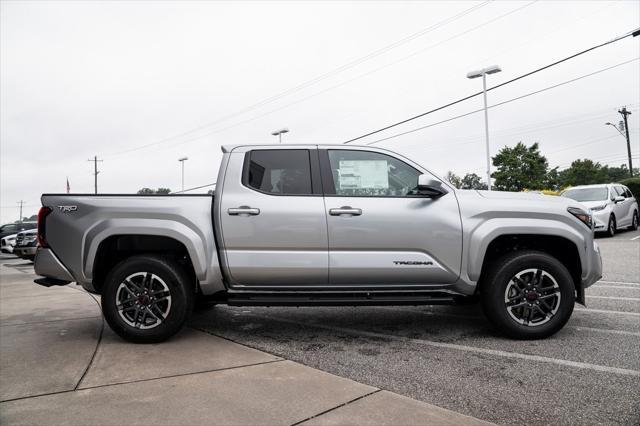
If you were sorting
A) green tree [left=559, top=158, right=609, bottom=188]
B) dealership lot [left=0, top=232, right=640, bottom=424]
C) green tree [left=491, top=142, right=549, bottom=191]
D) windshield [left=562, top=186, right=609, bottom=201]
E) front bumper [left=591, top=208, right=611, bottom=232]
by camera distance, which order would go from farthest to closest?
green tree [left=559, top=158, right=609, bottom=188], green tree [left=491, top=142, right=549, bottom=191], windshield [left=562, top=186, right=609, bottom=201], front bumper [left=591, top=208, right=611, bottom=232], dealership lot [left=0, top=232, right=640, bottom=424]

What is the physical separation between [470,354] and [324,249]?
158cm

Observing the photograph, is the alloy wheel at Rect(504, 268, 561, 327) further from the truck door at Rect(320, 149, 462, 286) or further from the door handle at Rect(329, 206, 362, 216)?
the door handle at Rect(329, 206, 362, 216)

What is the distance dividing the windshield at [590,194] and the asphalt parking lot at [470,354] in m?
9.62

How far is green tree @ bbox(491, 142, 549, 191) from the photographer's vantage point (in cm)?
5500

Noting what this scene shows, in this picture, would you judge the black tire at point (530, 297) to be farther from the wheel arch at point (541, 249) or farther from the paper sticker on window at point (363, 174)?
the paper sticker on window at point (363, 174)

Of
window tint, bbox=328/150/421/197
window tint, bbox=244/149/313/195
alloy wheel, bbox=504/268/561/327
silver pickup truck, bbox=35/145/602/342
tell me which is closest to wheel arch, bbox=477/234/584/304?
silver pickup truck, bbox=35/145/602/342

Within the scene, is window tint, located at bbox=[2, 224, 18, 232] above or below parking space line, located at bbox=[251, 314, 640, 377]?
above

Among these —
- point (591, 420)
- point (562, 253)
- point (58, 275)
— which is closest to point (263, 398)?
point (591, 420)

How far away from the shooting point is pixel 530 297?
4375 mm

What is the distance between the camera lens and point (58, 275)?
4570mm

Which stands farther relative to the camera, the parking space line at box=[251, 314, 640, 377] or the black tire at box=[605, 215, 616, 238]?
the black tire at box=[605, 215, 616, 238]

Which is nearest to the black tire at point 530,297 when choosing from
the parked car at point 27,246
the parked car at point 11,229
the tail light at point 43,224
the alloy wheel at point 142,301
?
the alloy wheel at point 142,301

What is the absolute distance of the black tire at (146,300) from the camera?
14.5ft

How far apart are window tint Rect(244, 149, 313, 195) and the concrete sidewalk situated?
155 cm
